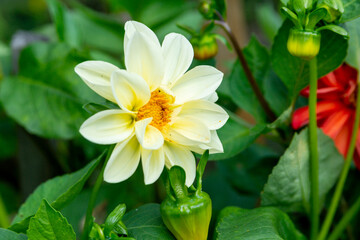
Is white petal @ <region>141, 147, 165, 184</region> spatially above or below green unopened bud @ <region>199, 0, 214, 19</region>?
below

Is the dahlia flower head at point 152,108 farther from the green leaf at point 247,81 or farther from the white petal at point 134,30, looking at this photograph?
the green leaf at point 247,81

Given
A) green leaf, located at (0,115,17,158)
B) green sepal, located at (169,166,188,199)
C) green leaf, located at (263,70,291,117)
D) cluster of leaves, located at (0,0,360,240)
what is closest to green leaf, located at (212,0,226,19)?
cluster of leaves, located at (0,0,360,240)

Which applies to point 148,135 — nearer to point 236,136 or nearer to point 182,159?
point 182,159

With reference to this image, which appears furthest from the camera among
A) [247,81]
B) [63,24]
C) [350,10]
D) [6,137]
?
[6,137]

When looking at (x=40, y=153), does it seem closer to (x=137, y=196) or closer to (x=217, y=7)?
(x=137, y=196)

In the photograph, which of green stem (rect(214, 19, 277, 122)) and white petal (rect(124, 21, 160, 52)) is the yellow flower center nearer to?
white petal (rect(124, 21, 160, 52))

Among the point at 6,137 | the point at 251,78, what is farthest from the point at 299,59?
the point at 6,137
